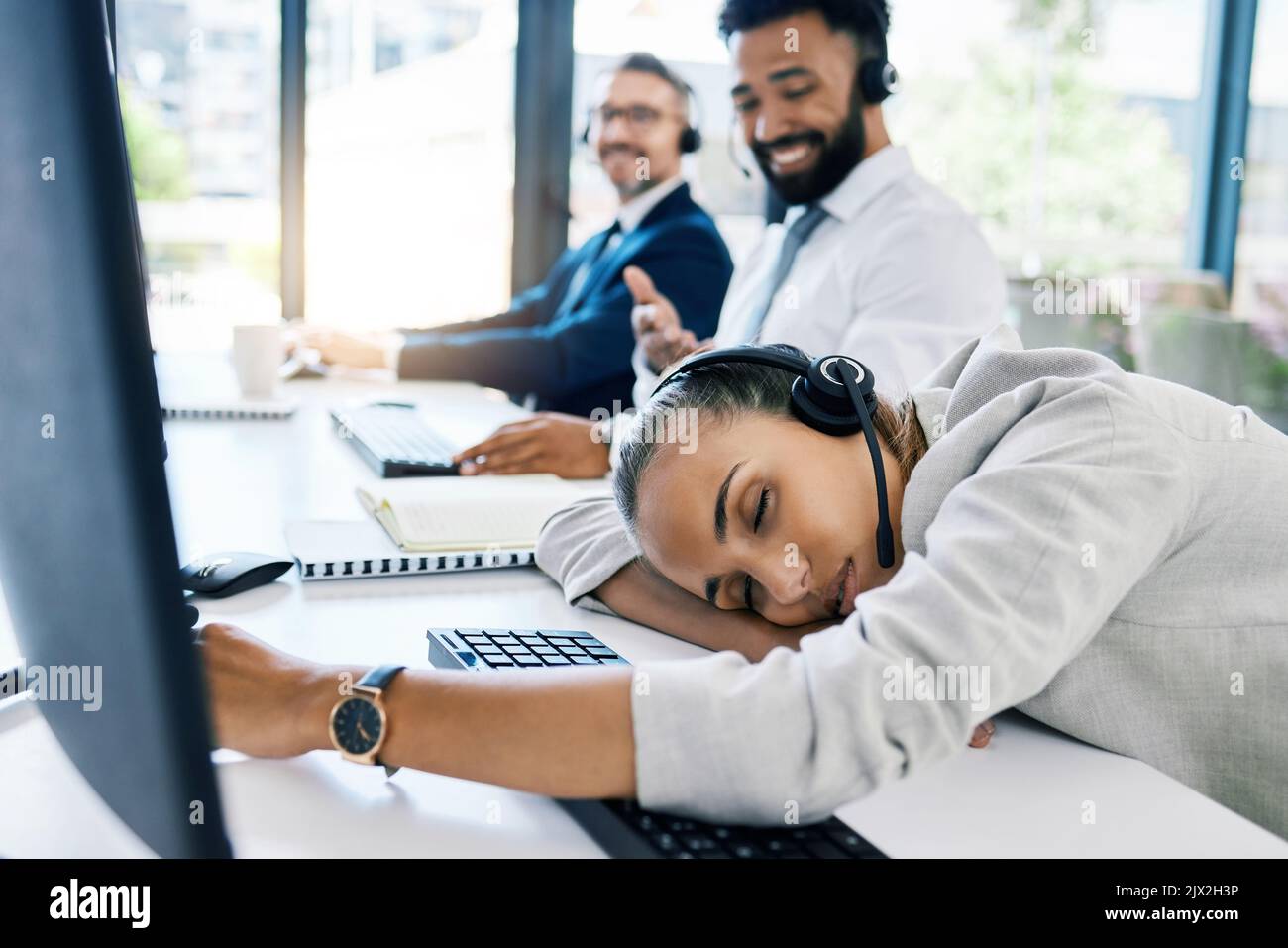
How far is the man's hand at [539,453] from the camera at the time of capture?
1618 mm

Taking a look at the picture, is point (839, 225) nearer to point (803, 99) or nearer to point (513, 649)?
point (803, 99)

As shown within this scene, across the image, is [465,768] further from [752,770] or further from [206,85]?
[206,85]

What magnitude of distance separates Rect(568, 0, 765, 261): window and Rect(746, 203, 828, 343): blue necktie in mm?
1511

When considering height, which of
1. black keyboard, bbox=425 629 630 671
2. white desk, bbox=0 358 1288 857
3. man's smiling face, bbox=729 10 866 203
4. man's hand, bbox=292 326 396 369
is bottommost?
white desk, bbox=0 358 1288 857

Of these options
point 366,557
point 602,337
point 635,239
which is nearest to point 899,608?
point 366,557

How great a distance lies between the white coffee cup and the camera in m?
2.15

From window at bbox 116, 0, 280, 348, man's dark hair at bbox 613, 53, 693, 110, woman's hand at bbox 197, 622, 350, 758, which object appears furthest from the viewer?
window at bbox 116, 0, 280, 348

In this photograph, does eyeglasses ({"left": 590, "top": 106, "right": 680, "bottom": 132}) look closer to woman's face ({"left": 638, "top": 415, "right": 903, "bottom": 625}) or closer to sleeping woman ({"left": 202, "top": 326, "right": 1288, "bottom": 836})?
sleeping woman ({"left": 202, "top": 326, "right": 1288, "bottom": 836})

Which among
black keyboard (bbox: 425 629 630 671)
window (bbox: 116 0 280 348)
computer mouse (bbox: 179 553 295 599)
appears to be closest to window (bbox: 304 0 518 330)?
window (bbox: 116 0 280 348)

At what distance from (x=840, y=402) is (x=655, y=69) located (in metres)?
2.27

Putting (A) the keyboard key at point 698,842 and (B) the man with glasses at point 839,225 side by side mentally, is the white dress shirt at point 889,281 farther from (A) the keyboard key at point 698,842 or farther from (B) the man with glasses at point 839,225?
(A) the keyboard key at point 698,842

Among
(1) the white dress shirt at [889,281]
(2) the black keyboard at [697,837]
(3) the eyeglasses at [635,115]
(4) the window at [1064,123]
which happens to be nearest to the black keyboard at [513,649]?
(2) the black keyboard at [697,837]
